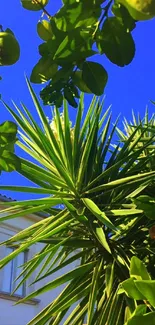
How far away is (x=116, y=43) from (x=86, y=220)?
1.69 metres

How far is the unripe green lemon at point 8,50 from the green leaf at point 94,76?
0.49ft

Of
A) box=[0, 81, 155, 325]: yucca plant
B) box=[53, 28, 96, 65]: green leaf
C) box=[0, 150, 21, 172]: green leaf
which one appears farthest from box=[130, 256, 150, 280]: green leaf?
box=[0, 81, 155, 325]: yucca plant

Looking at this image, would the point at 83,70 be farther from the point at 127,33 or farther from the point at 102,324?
the point at 102,324

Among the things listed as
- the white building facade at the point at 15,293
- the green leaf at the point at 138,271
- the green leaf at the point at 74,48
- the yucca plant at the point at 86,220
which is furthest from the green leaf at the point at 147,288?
the white building facade at the point at 15,293

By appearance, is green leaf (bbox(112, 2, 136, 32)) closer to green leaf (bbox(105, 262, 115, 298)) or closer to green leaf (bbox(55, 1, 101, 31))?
green leaf (bbox(55, 1, 101, 31))

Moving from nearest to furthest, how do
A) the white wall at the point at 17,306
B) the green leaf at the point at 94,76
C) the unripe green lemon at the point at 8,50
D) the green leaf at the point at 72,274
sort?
the unripe green lemon at the point at 8,50 < the green leaf at the point at 94,76 < the green leaf at the point at 72,274 < the white wall at the point at 17,306

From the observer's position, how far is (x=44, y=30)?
34.7 inches

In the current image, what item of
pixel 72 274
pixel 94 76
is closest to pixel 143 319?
pixel 94 76

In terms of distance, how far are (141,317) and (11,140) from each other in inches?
12.7

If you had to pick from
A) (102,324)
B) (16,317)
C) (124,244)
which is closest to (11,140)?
(102,324)

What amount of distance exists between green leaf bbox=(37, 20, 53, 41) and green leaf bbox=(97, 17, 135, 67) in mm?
93

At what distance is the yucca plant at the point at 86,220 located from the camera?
2.29 m

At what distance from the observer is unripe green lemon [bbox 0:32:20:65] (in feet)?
2.46

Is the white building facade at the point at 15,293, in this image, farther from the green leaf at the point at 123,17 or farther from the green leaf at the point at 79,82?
the green leaf at the point at 123,17
